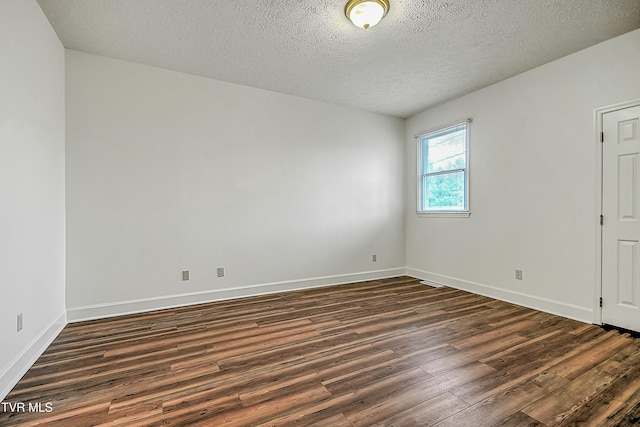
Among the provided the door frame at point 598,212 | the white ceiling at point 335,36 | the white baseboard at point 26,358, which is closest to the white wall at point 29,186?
the white baseboard at point 26,358

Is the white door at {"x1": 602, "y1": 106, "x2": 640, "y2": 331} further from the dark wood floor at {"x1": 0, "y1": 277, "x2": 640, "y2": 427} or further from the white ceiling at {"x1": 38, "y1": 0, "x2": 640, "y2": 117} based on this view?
the white ceiling at {"x1": 38, "y1": 0, "x2": 640, "y2": 117}

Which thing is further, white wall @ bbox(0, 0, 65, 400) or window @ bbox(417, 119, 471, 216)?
window @ bbox(417, 119, 471, 216)

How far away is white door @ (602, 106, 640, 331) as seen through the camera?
8.70 feet

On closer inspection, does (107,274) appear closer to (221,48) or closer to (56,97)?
(56,97)

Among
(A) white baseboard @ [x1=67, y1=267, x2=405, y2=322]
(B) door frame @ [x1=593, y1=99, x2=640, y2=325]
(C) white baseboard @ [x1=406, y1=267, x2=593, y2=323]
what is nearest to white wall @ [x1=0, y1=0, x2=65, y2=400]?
(A) white baseboard @ [x1=67, y1=267, x2=405, y2=322]

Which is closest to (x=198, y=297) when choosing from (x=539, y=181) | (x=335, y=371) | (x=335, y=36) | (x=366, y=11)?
(x=335, y=371)

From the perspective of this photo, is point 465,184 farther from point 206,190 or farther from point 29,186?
point 29,186

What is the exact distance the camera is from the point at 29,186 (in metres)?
2.17

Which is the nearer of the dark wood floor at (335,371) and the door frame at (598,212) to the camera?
the dark wood floor at (335,371)

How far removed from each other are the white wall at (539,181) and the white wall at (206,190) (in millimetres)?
1420

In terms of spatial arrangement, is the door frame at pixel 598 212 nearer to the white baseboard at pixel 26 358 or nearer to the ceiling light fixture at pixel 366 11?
the ceiling light fixture at pixel 366 11

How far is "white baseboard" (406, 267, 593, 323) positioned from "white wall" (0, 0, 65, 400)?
4598mm

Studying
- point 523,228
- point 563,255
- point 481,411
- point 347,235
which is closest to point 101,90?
point 347,235

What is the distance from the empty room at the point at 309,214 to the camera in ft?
6.07
